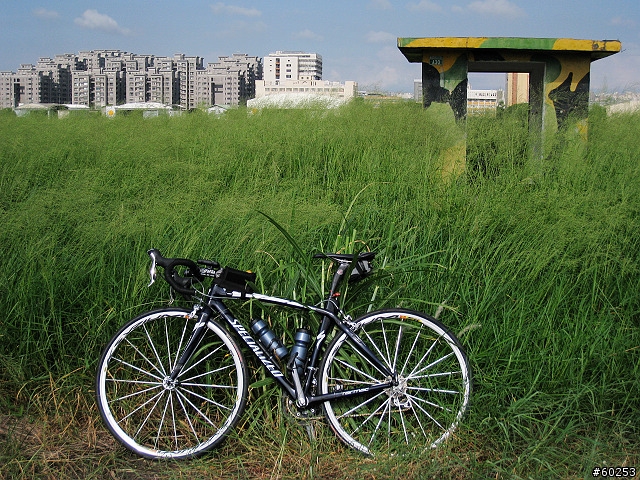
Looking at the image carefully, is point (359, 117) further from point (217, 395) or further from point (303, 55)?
point (303, 55)

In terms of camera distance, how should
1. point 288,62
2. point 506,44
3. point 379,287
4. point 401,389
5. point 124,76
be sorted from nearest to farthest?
point 401,389 < point 379,287 < point 506,44 < point 288,62 < point 124,76

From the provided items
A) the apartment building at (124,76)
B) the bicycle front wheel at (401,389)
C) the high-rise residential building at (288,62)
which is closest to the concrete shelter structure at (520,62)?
the bicycle front wheel at (401,389)

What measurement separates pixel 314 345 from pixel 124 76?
9656cm

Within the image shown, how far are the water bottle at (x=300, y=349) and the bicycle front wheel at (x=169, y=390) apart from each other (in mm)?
210

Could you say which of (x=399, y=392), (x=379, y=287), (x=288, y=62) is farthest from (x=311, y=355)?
(x=288, y=62)

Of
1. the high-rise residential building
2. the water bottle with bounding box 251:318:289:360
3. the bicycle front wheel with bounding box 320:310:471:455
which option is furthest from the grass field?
the high-rise residential building

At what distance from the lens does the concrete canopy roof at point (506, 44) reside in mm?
5914

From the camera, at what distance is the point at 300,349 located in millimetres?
2676

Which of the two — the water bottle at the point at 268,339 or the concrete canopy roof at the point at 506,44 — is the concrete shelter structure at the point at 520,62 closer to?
the concrete canopy roof at the point at 506,44

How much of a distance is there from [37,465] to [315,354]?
1.21m

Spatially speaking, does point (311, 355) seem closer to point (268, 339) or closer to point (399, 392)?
point (268, 339)

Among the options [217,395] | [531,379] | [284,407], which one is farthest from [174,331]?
[531,379]

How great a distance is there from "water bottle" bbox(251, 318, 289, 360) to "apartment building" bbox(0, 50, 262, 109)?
4595 centimetres

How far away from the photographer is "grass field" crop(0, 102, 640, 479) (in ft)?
8.65
